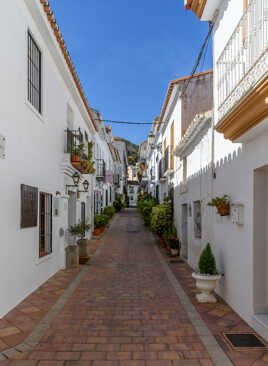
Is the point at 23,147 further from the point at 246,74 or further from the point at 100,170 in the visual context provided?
the point at 100,170

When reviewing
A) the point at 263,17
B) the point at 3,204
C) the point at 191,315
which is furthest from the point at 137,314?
the point at 263,17

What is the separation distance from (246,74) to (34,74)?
4.65 m

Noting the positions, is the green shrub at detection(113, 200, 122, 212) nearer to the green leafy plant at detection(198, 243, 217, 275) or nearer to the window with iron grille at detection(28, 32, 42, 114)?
the window with iron grille at detection(28, 32, 42, 114)

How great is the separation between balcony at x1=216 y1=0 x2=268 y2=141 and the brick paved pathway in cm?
318

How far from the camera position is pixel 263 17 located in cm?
424

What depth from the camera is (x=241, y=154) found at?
17.7 feet

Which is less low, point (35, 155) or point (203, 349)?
point (35, 155)

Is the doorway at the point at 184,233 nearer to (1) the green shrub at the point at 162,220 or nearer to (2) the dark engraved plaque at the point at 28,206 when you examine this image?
(1) the green shrub at the point at 162,220

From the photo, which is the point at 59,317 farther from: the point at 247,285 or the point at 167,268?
the point at 167,268

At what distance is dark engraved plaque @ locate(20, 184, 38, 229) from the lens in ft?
19.8

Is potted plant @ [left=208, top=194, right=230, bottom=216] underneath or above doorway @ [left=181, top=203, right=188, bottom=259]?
above

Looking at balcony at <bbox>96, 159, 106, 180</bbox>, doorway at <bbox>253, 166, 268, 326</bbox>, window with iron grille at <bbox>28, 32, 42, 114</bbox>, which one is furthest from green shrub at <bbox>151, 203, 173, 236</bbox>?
doorway at <bbox>253, 166, 268, 326</bbox>

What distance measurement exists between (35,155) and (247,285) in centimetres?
497

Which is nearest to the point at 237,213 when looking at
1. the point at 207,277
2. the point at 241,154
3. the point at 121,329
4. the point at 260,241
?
the point at 260,241
